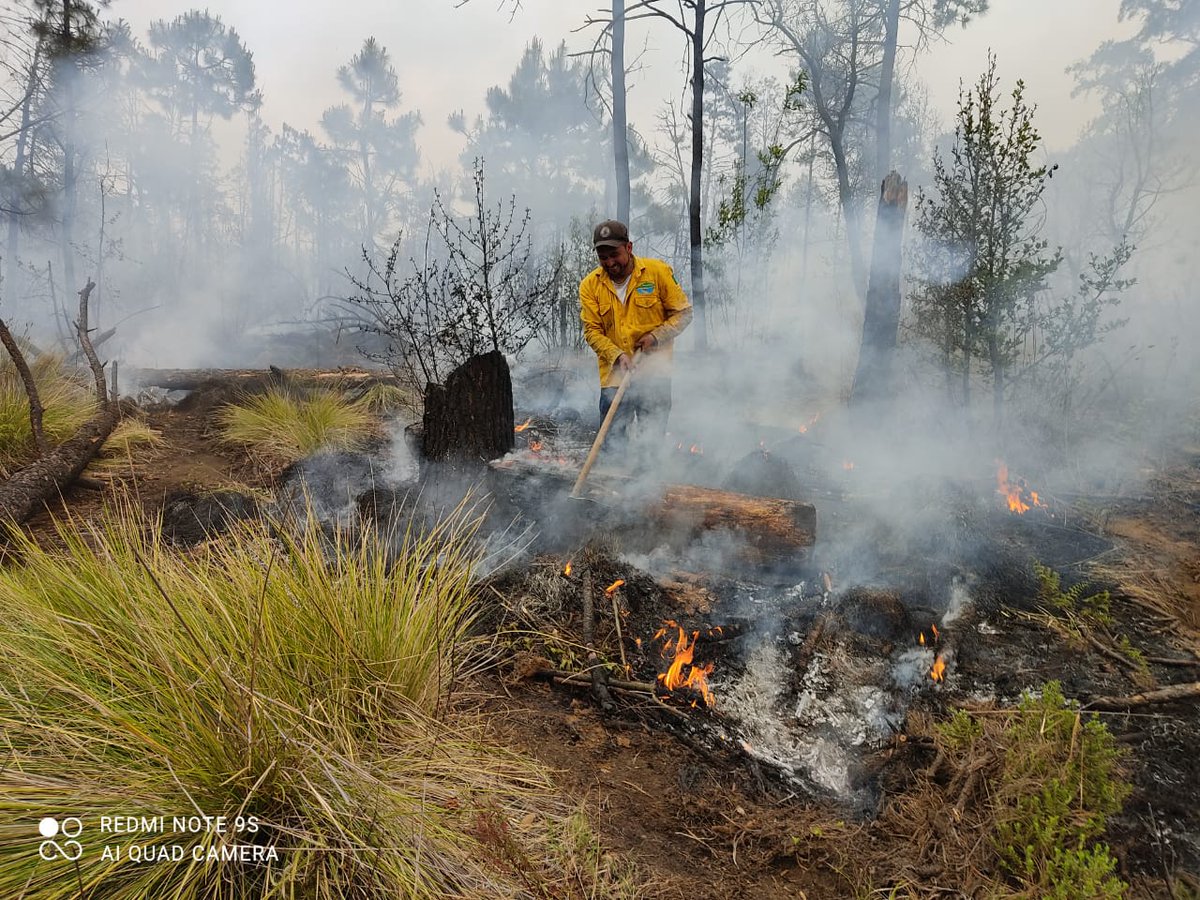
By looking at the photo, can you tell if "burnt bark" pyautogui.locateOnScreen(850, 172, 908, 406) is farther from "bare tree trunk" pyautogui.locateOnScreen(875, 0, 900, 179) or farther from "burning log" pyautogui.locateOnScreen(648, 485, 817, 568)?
"burning log" pyautogui.locateOnScreen(648, 485, 817, 568)

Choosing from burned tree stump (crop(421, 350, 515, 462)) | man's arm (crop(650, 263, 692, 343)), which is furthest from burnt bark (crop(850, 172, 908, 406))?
burned tree stump (crop(421, 350, 515, 462))

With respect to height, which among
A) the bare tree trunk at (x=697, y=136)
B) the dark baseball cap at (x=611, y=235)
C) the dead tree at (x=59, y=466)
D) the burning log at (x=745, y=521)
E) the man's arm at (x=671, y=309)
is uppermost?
the bare tree trunk at (x=697, y=136)

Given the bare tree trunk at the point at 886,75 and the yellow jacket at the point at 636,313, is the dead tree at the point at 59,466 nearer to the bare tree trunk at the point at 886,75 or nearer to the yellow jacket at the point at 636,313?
the yellow jacket at the point at 636,313

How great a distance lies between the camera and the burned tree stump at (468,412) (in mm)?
4445

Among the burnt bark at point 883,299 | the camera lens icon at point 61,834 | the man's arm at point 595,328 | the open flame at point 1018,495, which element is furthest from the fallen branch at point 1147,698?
the burnt bark at point 883,299

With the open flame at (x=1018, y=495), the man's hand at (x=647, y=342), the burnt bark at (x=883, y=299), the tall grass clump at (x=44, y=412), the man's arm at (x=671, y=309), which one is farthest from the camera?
the burnt bark at (x=883, y=299)

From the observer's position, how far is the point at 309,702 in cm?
167

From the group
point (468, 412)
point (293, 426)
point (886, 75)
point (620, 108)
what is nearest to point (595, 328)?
point (468, 412)

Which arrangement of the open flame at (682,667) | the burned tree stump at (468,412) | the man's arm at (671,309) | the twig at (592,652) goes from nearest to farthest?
the twig at (592,652)
the open flame at (682,667)
the burned tree stump at (468,412)
the man's arm at (671,309)

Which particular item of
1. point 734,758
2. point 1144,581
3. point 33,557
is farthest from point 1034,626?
point 33,557

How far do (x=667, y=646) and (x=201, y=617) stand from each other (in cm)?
218

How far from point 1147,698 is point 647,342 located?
3.64 meters

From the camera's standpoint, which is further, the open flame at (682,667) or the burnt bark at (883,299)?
the burnt bark at (883,299)

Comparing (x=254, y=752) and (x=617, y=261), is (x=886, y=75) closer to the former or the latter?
(x=617, y=261)
